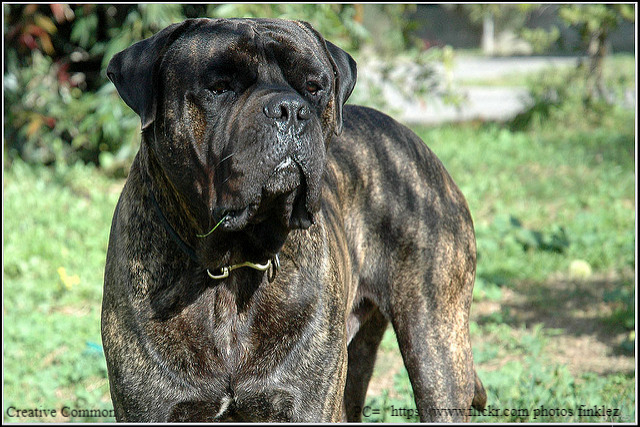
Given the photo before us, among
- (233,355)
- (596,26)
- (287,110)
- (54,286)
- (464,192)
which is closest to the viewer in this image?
(287,110)

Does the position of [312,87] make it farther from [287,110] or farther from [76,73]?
[76,73]

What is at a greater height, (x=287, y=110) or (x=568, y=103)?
(x=287, y=110)

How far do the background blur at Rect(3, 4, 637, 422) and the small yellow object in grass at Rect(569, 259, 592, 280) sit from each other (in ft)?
0.04

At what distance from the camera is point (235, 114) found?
234 cm

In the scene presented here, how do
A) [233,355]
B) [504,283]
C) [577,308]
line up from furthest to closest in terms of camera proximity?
[504,283] < [577,308] < [233,355]

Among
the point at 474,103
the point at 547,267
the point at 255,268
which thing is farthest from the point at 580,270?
the point at 474,103

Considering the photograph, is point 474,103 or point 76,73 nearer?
point 76,73

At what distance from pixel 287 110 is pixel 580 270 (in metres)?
4.36

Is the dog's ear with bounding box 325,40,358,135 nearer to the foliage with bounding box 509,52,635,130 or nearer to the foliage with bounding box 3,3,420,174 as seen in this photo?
the foliage with bounding box 3,3,420,174

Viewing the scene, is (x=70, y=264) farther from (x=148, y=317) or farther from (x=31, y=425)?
(x=148, y=317)

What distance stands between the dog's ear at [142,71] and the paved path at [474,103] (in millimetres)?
6090

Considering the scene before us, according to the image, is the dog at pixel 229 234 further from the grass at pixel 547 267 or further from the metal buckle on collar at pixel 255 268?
the grass at pixel 547 267

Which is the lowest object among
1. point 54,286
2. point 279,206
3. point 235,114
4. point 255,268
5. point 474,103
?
point 474,103

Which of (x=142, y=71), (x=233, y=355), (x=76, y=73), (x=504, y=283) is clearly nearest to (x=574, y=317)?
(x=504, y=283)
